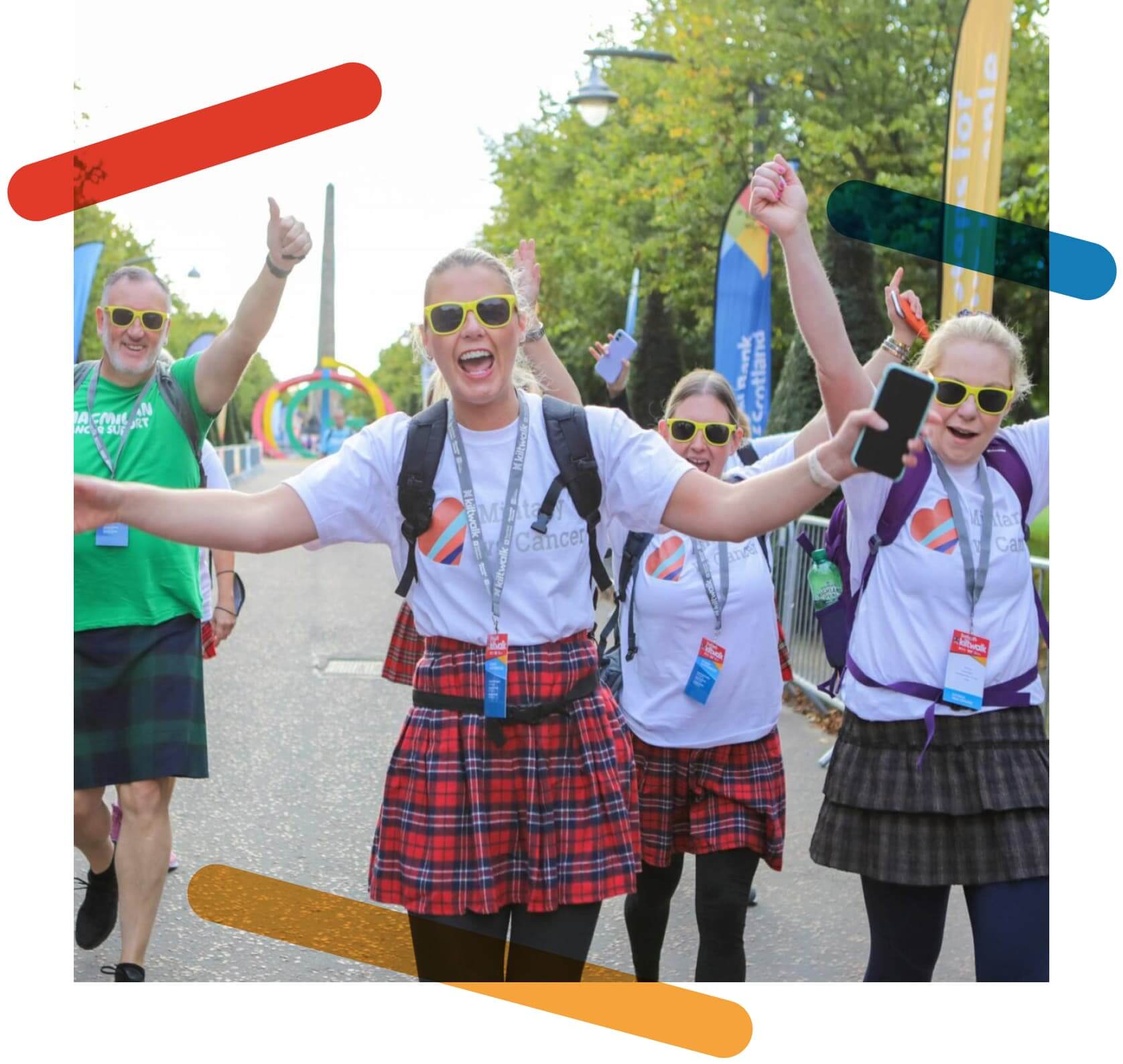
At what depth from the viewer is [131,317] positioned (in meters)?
4.09

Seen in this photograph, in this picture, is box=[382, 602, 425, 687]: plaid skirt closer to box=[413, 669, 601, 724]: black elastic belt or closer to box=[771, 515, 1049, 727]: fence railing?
box=[413, 669, 601, 724]: black elastic belt

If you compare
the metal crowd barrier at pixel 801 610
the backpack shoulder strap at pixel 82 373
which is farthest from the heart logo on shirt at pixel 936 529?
the metal crowd barrier at pixel 801 610

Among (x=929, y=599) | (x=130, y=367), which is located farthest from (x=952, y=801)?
(x=130, y=367)

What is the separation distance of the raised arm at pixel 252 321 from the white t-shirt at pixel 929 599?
1.49 meters

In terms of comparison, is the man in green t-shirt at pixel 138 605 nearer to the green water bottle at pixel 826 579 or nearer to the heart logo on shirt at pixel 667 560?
the heart logo on shirt at pixel 667 560

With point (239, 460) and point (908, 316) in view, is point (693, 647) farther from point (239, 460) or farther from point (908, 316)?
point (239, 460)

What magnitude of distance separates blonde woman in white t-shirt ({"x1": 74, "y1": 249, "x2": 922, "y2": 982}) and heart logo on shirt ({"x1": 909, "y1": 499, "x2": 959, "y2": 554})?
0.68 metres

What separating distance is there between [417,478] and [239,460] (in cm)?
4435

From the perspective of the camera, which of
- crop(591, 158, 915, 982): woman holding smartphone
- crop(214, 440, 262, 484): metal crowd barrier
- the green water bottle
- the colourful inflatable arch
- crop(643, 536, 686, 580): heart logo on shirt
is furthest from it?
the colourful inflatable arch

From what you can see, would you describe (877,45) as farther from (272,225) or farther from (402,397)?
(402,397)

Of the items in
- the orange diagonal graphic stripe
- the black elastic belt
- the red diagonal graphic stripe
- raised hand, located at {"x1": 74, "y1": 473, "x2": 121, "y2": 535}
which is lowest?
the orange diagonal graphic stripe

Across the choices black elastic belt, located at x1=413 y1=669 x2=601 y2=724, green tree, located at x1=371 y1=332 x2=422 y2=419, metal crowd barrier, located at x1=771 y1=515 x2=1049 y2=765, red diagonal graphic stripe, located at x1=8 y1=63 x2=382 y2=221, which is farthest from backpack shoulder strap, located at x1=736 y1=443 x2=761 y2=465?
green tree, located at x1=371 y1=332 x2=422 y2=419

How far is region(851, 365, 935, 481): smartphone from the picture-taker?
2.34 m

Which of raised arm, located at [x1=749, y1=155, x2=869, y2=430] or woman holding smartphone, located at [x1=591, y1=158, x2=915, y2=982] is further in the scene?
woman holding smartphone, located at [x1=591, y1=158, x2=915, y2=982]
